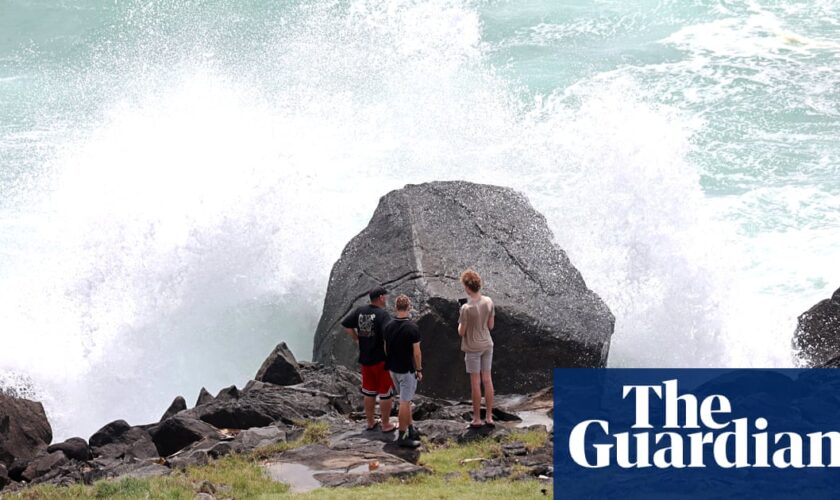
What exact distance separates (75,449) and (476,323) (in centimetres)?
405

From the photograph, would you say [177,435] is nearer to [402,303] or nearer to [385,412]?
[385,412]

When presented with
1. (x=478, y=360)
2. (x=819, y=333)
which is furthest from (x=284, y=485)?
(x=819, y=333)

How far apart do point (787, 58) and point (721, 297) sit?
1274 centimetres

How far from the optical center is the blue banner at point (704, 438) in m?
10.6

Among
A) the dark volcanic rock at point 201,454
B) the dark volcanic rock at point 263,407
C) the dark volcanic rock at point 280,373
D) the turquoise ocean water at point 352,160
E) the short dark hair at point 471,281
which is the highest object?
the turquoise ocean water at point 352,160

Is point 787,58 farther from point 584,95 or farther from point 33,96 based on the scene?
point 33,96

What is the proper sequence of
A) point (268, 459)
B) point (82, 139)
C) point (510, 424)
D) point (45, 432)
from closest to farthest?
1. point (268, 459)
2. point (510, 424)
3. point (45, 432)
4. point (82, 139)

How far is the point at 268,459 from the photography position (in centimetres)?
1176

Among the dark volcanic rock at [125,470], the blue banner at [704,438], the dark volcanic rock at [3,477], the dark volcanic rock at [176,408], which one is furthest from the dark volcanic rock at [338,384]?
the dark volcanic rock at [3,477]

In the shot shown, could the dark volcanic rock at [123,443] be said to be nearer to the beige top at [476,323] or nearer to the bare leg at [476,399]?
the bare leg at [476,399]

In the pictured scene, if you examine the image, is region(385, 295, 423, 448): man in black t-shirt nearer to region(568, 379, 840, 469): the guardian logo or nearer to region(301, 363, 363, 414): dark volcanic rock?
region(568, 379, 840, 469): the guardian logo

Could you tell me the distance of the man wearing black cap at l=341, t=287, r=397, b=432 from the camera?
1223 centimetres

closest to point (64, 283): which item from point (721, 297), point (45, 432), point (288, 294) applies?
point (288, 294)

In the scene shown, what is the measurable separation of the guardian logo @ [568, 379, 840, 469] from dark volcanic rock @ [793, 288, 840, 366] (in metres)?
4.32
